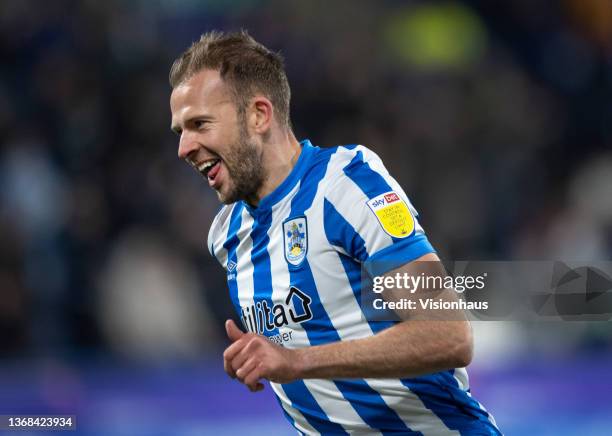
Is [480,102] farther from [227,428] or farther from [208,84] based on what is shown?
[208,84]

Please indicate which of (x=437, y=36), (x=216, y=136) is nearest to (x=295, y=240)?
(x=216, y=136)

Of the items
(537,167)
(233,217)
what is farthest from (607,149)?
(233,217)

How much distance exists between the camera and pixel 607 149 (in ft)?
31.0

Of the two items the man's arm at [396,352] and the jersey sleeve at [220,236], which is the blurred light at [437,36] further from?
the man's arm at [396,352]

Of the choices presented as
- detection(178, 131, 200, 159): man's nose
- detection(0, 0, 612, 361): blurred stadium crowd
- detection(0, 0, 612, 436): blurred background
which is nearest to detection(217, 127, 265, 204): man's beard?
detection(178, 131, 200, 159): man's nose

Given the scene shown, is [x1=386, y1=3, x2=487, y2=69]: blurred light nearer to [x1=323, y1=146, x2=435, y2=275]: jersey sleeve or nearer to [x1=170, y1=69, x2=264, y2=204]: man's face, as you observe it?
[x1=170, y1=69, x2=264, y2=204]: man's face

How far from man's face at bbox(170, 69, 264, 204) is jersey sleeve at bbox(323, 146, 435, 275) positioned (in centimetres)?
33

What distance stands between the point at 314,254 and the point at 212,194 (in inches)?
211

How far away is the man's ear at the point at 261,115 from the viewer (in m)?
3.52

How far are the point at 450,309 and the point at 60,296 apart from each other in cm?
521

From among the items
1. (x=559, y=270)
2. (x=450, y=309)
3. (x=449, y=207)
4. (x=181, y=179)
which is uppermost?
(x=181, y=179)

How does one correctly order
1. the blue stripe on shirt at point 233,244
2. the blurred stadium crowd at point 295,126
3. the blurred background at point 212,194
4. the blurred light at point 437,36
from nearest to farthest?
the blue stripe on shirt at point 233,244, the blurred background at point 212,194, the blurred stadium crowd at point 295,126, the blurred light at point 437,36

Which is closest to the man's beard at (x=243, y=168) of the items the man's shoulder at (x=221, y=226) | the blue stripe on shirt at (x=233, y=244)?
the blue stripe on shirt at (x=233, y=244)

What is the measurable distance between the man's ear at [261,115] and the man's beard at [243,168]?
2.3 inches
